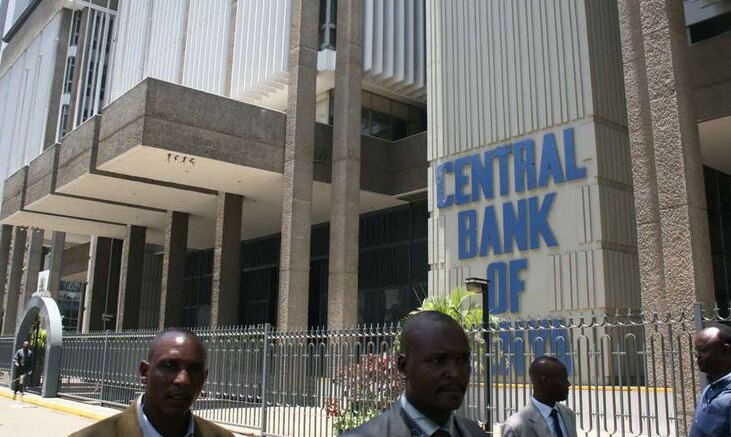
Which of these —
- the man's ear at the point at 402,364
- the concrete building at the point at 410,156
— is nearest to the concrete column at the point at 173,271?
the concrete building at the point at 410,156

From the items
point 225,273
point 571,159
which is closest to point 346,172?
point 225,273

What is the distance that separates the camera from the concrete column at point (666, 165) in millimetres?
11641

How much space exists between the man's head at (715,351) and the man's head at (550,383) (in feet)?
2.47

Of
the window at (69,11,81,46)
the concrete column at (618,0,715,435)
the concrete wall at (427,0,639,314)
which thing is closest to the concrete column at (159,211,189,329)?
the concrete wall at (427,0,639,314)

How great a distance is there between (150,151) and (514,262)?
10.8 metres

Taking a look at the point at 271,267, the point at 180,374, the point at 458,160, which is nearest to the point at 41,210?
the point at 271,267

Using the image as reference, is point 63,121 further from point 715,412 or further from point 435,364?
point 435,364

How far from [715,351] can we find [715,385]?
18 centimetres

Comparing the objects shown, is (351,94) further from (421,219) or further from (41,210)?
(41,210)

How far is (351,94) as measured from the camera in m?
22.3

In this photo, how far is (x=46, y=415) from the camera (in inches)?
648

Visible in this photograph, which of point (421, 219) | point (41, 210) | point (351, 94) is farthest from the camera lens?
point (41, 210)

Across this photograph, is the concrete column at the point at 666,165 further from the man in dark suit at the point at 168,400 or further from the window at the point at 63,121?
the window at the point at 63,121

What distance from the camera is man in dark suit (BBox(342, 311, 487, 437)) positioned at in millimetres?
2035
